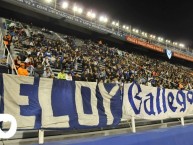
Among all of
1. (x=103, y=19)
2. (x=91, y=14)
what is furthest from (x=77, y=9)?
(x=103, y=19)

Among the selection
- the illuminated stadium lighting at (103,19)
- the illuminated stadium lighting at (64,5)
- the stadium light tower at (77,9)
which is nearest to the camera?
the illuminated stadium lighting at (64,5)

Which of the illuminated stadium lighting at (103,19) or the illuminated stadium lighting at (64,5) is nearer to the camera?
the illuminated stadium lighting at (64,5)

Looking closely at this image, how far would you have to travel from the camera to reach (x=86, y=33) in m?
28.9

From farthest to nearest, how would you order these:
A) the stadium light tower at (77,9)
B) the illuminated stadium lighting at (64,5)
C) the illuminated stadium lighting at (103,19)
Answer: the illuminated stadium lighting at (103,19) < the stadium light tower at (77,9) < the illuminated stadium lighting at (64,5)

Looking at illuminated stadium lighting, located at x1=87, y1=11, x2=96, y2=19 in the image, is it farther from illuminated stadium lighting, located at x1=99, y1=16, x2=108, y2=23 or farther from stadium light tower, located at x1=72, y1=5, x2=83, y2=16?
illuminated stadium lighting, located at x1=99, y1=16, x2=108, y2=23

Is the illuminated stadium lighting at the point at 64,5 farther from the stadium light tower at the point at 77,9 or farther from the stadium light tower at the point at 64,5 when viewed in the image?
the stadium light tower at the point at 77,9

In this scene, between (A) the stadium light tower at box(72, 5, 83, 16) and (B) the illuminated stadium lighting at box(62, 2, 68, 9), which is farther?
(A) the stadium light tower at box(72, 5, 83, 16)

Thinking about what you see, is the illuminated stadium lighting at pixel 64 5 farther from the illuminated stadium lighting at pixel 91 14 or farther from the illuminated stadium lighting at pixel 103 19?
the illuminated stadium lighting at pixel 103 19

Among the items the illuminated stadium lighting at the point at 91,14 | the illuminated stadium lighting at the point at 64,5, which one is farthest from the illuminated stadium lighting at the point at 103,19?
the illuminated stadium lighting at the point at 64,5

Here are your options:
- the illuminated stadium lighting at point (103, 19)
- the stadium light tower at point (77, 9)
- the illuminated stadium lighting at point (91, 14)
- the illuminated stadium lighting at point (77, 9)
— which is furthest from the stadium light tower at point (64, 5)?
the illuminated stadium lighting at point (103, 19)

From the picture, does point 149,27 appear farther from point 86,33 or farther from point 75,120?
point 75,120

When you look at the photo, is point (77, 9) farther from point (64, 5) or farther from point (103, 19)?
point (103, 19)

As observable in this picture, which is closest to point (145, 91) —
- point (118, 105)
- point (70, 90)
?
point (118, 105)

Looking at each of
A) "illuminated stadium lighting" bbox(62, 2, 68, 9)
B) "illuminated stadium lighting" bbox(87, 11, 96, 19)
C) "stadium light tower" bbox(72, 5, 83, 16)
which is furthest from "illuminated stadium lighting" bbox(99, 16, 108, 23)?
"illuminated stadium lighting" bbox(62, 2, 68, 9)
